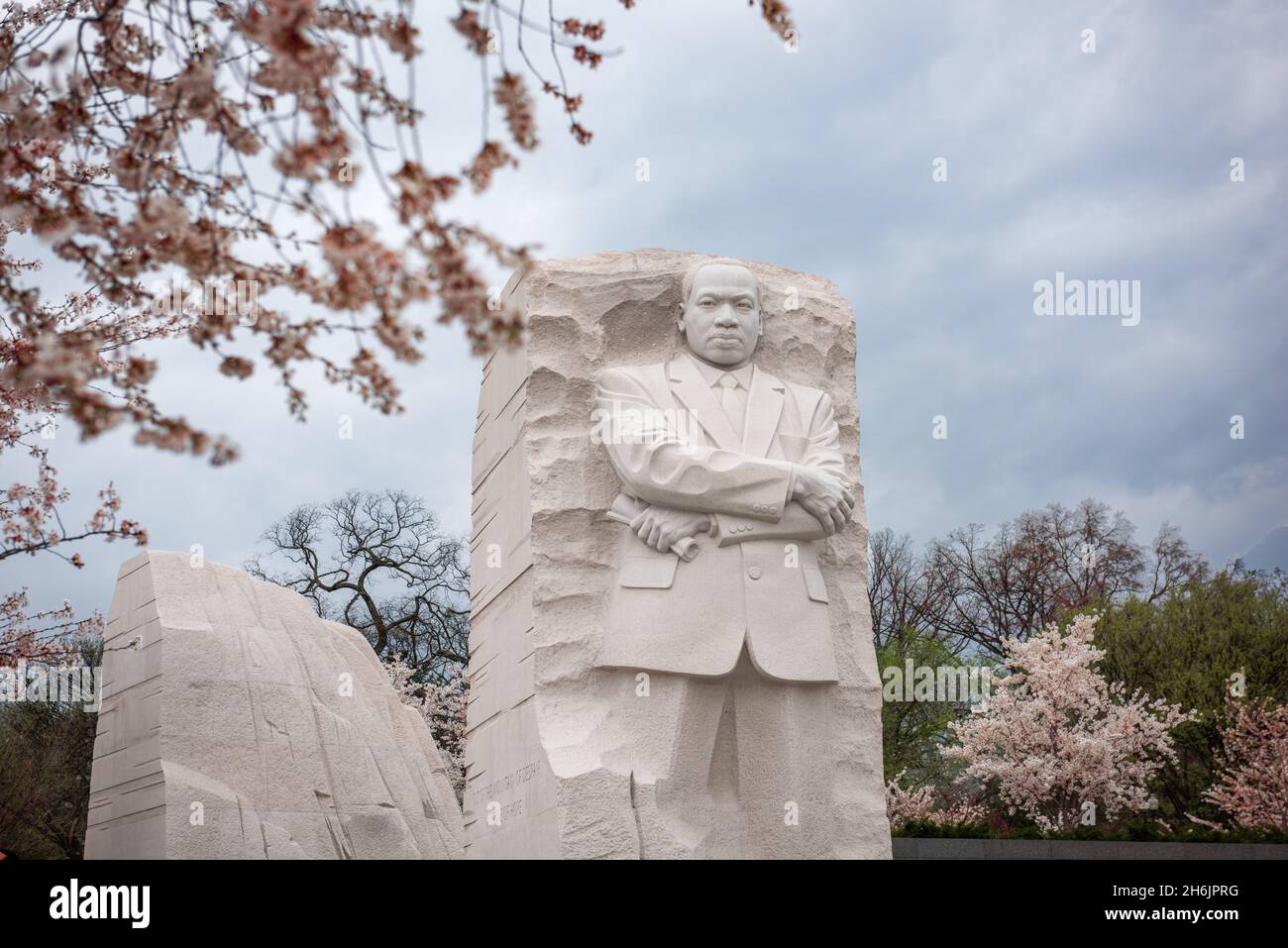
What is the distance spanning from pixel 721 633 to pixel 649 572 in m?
0.41

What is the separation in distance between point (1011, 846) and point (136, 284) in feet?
30.9

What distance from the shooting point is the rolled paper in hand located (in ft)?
18.5

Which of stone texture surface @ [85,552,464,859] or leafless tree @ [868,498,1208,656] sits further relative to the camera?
leafless tree @ [868,498,1208,656]

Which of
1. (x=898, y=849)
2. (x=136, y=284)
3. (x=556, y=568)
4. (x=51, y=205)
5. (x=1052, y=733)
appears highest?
(x=136, y=284)

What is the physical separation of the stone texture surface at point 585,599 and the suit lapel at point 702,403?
258mm

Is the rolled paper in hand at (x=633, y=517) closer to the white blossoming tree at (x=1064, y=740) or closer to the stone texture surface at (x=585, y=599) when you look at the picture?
the stone texture surface at (x=585, y=599)

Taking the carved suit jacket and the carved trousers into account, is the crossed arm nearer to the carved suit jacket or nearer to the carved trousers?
the carved suit jacket

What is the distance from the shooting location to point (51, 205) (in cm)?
292

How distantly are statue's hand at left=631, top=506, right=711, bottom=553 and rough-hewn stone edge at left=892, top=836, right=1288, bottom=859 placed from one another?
693 cm
